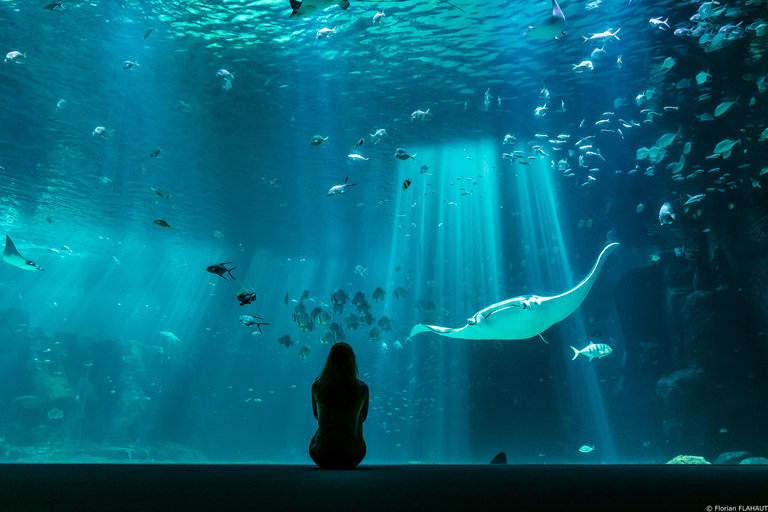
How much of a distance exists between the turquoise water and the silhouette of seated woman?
19.5 feet

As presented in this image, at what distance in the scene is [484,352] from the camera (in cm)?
→ 1741

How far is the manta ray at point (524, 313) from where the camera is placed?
26.8 ft

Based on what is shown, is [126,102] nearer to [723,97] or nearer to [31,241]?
[723,97]

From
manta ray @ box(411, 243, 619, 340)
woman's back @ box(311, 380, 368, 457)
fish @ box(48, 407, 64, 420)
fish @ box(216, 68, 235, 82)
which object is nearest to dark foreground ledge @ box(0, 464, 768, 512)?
woman's back @ box(311, 380, 368, 457)

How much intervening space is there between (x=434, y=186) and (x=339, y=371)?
16040mm

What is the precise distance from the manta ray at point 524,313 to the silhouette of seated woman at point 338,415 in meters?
5.56

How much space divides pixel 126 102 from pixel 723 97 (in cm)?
1700

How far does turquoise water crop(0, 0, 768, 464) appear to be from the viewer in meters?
10.1

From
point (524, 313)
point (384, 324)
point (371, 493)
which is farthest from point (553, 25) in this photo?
point (384, 324)

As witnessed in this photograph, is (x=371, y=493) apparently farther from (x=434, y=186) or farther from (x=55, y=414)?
(x=55, y=414)

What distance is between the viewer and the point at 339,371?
10.2 ft

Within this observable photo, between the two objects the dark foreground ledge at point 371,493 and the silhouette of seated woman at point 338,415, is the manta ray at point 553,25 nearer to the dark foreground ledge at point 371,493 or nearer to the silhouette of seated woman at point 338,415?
the silhouette of seated woman at point 338,415

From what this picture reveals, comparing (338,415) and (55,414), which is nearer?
(338,415)

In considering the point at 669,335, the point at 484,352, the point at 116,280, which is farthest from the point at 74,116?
the point at 116,280
